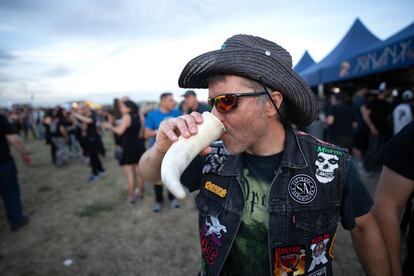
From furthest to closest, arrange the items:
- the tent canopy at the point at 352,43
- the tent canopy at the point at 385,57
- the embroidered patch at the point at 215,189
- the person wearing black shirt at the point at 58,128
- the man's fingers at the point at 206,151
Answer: the tent canopy at the point at 352,43, the person wearing black shirt at the point at 58,128, the tent canopy at the point at 385,57, the man's fingers at the point at 206,151, the embroidered patch at the point at 215,189

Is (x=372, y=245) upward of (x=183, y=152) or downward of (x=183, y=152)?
downward

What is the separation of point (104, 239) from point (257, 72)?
4.37 meters

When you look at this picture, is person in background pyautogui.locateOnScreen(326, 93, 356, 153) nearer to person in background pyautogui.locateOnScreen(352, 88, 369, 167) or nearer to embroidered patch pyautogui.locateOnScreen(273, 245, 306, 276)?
person in background pyautogui.locateOnScreen(352, 88, 369, 167)

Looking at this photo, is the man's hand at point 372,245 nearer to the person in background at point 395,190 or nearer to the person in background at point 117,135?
the person in background at point 395,190

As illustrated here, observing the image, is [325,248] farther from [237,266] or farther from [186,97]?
[186,97]

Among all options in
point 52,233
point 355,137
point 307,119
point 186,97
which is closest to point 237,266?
point 307,119

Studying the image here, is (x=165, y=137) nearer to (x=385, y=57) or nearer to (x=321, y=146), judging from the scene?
(x=321, y=146)

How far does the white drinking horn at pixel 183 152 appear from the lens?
3.51 feet

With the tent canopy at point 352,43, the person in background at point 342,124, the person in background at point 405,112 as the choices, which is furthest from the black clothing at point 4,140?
the tent canopy at point 352,43

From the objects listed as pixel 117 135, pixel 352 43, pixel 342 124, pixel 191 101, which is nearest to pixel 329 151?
pixel 191 101

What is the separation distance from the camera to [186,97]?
534cm

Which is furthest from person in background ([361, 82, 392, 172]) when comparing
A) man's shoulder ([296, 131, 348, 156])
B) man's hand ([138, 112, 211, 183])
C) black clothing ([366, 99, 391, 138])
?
man's hand ([138, 112, 211, 183])

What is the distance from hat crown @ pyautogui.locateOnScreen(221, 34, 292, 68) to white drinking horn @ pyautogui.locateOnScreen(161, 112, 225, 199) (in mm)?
445

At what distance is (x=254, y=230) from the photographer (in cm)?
143
